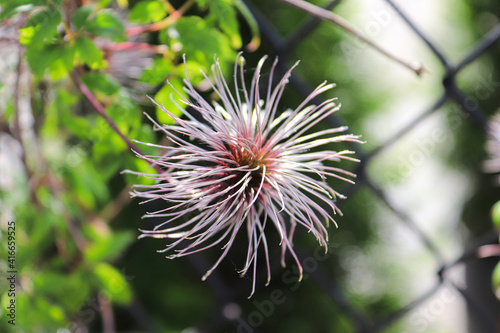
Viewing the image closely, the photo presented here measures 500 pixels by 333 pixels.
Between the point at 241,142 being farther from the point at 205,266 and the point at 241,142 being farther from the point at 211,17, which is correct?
the point at 205,266

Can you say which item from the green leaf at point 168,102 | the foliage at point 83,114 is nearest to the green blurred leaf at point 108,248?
the foliage at point 83,114

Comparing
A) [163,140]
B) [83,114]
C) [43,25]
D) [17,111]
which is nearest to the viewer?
[43,25]

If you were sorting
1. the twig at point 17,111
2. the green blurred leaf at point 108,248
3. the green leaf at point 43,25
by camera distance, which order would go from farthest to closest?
the green blurred leaf at point 108,248
the twig at point 17,111
the green leaf at point 43,25

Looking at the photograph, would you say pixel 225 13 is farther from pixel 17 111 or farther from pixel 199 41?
pixel 17 111

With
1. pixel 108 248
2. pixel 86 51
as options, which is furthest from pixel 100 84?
pixel 108 248

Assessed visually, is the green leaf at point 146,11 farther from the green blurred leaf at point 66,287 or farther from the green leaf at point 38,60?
the green blurred leaf at point 66,287

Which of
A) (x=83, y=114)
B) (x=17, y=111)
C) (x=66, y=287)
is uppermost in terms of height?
(x=17, y=111)
